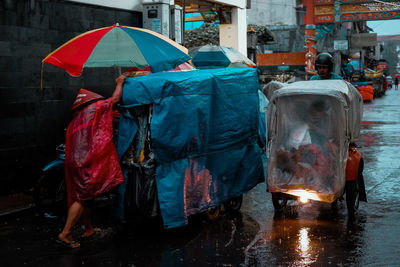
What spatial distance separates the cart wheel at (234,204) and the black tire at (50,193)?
227 cm

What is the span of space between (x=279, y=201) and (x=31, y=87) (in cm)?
434

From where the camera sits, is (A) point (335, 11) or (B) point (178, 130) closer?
(B) point (178, 130)

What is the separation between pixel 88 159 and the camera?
5.71 metres

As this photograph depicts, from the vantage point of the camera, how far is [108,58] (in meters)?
6.07

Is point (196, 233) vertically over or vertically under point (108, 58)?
under

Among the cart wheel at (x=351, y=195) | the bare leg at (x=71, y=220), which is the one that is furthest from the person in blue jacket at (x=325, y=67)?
the bare leg at (x=71, y=220)

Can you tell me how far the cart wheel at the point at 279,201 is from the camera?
690 cm

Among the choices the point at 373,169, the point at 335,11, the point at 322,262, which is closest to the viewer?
the point at 322,262

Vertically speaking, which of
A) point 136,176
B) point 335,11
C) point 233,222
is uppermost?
point 335,11

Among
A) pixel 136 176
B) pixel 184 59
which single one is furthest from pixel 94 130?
pixel 184 59

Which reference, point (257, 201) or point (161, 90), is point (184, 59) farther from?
point (257, 201)

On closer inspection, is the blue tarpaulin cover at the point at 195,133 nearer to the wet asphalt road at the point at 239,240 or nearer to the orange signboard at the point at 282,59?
the wet asphalt road at the point at 239,240

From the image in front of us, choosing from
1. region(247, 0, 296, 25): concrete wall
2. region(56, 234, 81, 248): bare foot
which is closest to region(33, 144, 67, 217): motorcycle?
region(56, 234, 81, 248): bare foot

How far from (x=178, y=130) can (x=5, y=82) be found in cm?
360
